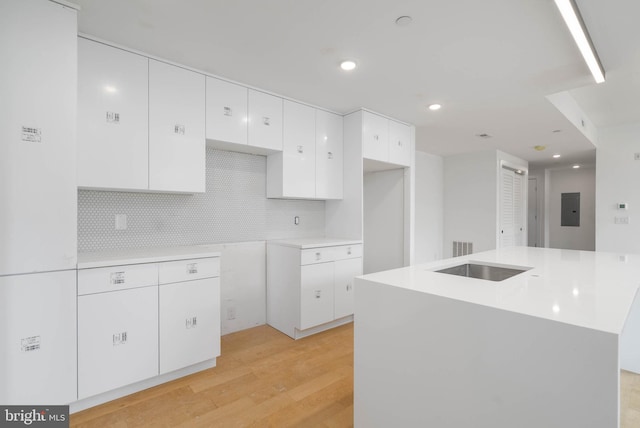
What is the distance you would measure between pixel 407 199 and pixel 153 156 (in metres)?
2.98

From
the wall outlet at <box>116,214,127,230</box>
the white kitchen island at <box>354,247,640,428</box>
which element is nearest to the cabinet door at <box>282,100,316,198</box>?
the wall outlet at <box>116,214,127,230</box>

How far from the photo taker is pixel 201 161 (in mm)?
2604

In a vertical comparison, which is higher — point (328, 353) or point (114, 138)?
point (114, 138)

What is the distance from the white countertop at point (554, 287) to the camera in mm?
1093

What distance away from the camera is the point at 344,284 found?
339 cm

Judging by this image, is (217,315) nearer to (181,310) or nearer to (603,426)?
(181,310)

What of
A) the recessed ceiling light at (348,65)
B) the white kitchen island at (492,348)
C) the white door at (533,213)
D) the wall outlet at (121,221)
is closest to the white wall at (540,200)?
the white door at (533,213)

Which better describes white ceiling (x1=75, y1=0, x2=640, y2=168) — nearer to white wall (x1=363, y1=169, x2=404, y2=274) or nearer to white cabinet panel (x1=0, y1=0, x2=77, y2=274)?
white cabinet panel (x1=0, y1=0, x2=77, y2=274)

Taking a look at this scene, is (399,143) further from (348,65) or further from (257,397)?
(257,397)

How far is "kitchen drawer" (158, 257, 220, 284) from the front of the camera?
2199 millimetres

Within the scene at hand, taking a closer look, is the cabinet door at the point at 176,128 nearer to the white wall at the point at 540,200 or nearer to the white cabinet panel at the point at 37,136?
the white cabinet panel at the point at 37,136

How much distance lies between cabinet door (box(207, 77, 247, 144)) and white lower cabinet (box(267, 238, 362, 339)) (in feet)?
3.95

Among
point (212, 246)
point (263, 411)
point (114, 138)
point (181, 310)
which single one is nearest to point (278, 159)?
point (212, 246)

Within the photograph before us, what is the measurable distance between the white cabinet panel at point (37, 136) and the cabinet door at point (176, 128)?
575mm
